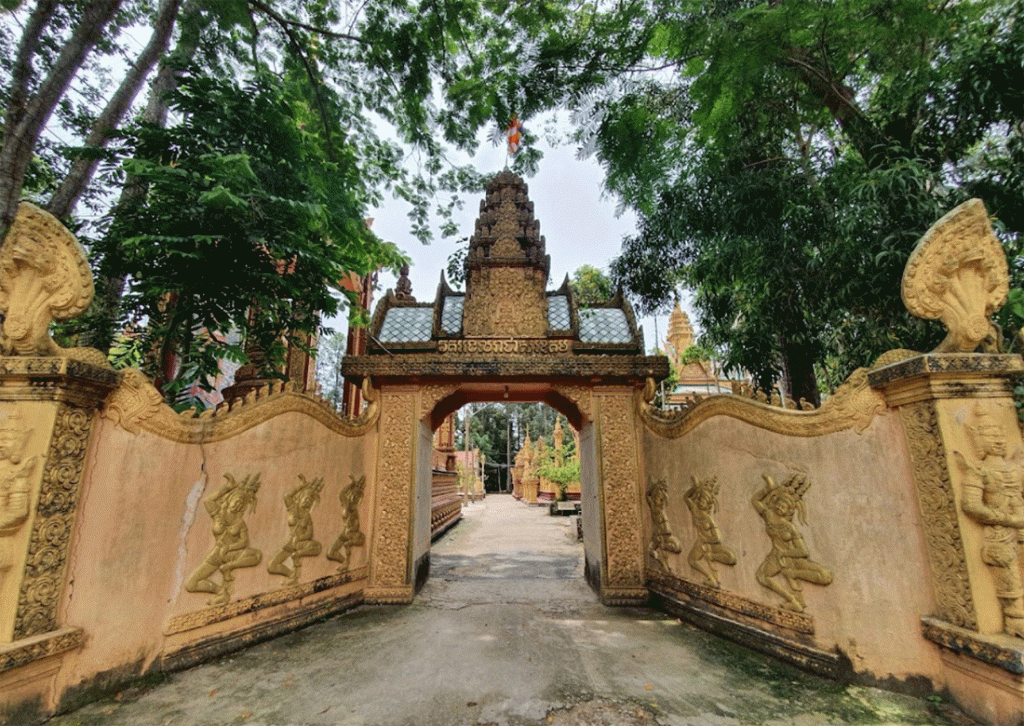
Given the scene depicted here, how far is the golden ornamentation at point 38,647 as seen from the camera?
263 cm

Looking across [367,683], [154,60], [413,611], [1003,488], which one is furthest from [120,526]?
[154,60]

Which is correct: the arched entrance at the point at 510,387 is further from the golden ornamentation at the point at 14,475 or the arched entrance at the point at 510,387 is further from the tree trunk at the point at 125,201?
the golden ornamentation at the point at 14,475

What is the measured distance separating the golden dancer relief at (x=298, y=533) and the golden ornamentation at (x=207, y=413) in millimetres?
791

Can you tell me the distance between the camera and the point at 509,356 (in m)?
6.03

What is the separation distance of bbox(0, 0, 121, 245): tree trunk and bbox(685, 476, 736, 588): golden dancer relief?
8.19 meters

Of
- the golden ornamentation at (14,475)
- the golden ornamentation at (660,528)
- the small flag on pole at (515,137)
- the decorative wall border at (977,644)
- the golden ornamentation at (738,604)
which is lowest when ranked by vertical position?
the golden ornamentation at (738,604)

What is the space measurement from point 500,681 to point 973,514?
3.60 m

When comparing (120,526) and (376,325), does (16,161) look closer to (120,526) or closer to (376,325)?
(376,325)

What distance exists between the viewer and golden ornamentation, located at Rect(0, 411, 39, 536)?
9.07 feet

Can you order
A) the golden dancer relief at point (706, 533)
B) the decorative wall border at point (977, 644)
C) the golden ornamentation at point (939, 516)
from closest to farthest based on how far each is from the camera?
the decorative wall border at point (977, 644) → the golden ornamentation at point (939, 516) → the golden dancer relief at point (706, 533)

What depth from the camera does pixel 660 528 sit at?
5.35 metres

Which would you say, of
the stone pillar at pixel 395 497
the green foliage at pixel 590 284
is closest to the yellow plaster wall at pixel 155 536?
the stone pillar at pixel 395 497

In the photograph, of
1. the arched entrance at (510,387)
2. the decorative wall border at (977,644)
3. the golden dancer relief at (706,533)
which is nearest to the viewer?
the decorative wall border at (977,644)

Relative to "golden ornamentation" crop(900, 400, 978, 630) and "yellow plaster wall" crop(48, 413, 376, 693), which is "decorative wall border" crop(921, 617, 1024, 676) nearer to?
"golden ornamentation" crop(900, 400, 978, 630)
